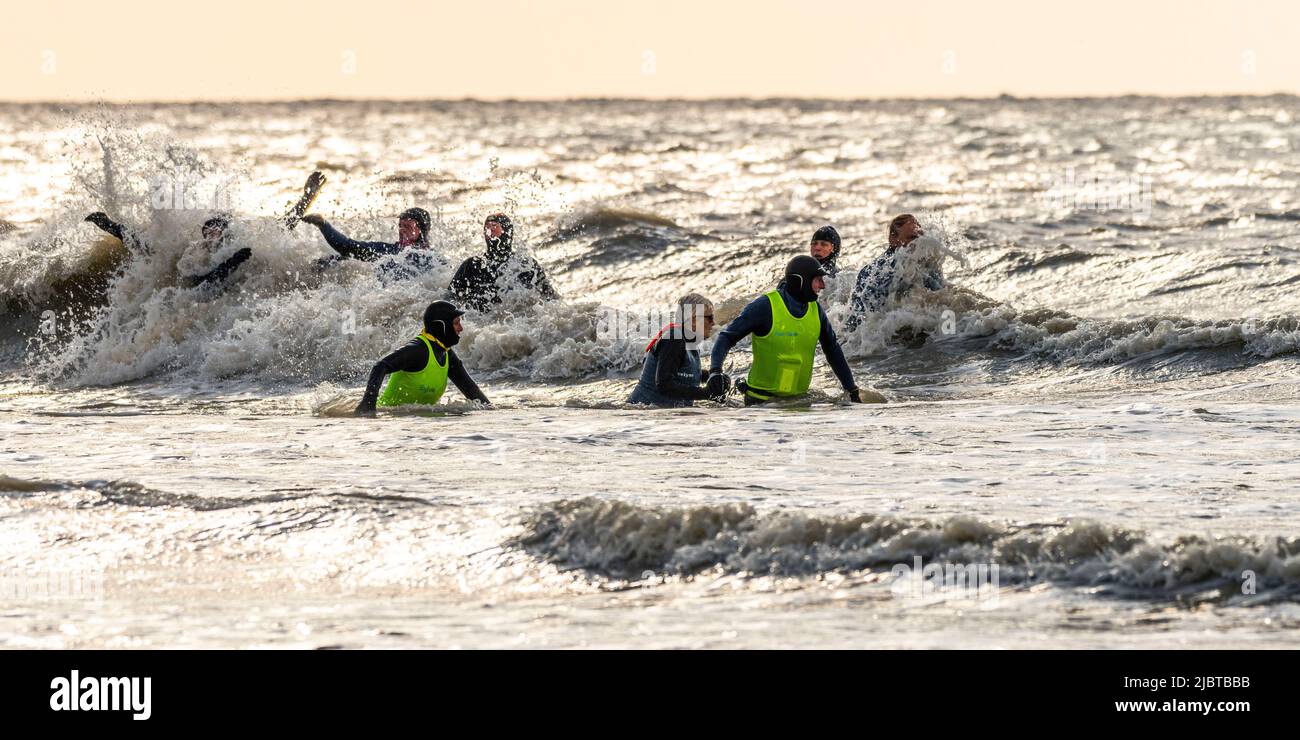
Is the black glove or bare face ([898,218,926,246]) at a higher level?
bare face ([898,218,926,246])

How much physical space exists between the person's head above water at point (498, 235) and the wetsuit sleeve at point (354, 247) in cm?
145

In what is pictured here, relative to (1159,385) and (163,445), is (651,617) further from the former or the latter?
(1159,385)

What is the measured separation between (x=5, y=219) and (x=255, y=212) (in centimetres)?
901

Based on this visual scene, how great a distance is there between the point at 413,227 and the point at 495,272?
1.03 m

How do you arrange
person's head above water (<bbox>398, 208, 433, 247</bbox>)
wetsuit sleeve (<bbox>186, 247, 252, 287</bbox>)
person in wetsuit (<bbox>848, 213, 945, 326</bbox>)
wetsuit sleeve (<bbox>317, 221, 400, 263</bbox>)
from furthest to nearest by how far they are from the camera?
wetsuit sleeve (<bbox>186, 247, 252, 287</bbox>) < wetsuit sleeve (<bbox>317, 221, 400, 263</bbox>) < person's head above water (<bbox>398, 208, 433, 247</bbox>) < person in wetsuit (<bbox>848, 213, 945, 326</bbox>)

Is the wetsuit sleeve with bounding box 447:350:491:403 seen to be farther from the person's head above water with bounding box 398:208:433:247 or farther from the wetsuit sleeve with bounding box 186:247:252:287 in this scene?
the wetsuit sleeve with bounding box 186:247:252:287

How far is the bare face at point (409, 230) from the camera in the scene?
1831 cm

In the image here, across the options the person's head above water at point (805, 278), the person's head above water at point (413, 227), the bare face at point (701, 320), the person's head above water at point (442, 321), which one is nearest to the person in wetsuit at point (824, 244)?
the person's head above water at point (805, 278)

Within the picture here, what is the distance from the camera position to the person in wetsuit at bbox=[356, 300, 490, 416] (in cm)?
1271

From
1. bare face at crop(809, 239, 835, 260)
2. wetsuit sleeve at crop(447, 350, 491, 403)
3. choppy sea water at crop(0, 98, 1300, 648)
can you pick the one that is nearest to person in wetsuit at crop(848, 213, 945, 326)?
choppy sea water at crop(0, 98, 1300, 648)

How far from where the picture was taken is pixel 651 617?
6.85 meters

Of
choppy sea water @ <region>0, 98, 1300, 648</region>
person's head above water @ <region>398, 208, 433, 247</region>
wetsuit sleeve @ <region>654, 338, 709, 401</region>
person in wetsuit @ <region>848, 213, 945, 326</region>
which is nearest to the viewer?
choppy sea water @ <region>0, 98, 1300, 648</region>

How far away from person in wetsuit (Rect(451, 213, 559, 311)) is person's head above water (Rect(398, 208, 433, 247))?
0.60 meters

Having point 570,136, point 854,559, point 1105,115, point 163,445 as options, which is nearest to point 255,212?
point 163,445
